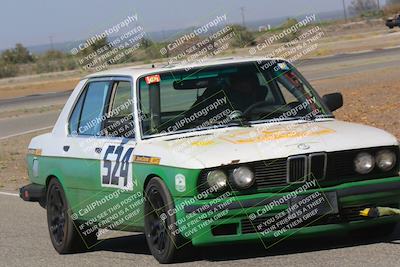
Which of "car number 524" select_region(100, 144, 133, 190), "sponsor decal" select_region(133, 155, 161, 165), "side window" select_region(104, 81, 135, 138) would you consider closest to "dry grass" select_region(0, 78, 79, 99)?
"side window" select_region(104, 81, 135, 138)

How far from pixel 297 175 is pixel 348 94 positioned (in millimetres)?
16471

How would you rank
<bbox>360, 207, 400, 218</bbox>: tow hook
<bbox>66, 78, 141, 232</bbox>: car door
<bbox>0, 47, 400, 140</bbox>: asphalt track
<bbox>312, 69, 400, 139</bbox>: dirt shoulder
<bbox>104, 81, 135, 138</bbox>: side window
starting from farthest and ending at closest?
1. <bbox>0, 47, 400, 140</bbox>: asphalt track
2. <bbox>312, 69, 400, 139</bbox>: dirt shoulder
3. <bbox>104, 81, 135, 138</bbox>: side window
4. <bbox>66, 78, 141, 232</bbox>: car door
5. <bbox>360, 207, 400, 218</bbox>: tow hook

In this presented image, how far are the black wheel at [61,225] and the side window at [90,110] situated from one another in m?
0.57

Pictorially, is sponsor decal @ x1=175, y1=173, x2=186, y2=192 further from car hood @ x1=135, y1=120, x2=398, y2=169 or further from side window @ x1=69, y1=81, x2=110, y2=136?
side window @ x1=69, y1=81, x2=110, y2=136

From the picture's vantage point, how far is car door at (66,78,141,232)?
7.94 m

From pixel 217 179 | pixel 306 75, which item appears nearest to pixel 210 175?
pixel 217 179

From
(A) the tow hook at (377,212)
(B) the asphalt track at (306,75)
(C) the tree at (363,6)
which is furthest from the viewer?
(C) the tree at (363,6)

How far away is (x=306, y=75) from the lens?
124 ft

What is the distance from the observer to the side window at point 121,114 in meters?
8.18

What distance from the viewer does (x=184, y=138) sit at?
306 inches

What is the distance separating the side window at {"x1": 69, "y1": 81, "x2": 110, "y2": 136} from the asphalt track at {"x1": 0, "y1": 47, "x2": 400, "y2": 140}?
630 inches

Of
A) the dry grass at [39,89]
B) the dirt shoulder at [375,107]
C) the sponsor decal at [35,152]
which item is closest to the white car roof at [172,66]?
the sponsor decal at [35,152]

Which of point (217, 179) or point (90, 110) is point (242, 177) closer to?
point (217, 179)

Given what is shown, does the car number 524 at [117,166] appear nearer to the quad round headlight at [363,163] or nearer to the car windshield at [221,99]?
the car windshield at [221,99]
